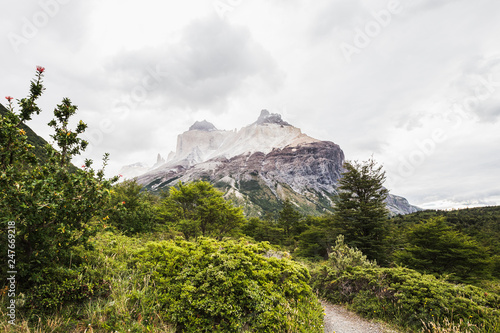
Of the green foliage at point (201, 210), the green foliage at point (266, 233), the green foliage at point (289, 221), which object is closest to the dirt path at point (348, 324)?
the green foliage at point (201, 210)

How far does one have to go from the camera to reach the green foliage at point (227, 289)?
151 inches

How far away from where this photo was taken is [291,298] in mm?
4734

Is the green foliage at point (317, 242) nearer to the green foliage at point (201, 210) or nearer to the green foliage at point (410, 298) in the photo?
the green foliage at point (201, 210)

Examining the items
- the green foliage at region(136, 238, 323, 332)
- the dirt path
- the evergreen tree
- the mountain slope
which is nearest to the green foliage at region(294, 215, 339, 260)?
the evergreen tree

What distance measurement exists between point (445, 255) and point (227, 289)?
577 inches

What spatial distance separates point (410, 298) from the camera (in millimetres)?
6414

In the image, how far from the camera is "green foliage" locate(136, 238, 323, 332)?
383 centimetres

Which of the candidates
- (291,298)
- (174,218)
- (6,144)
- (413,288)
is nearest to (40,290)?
(6,144)

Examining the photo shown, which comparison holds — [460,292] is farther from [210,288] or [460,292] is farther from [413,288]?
[210,288]

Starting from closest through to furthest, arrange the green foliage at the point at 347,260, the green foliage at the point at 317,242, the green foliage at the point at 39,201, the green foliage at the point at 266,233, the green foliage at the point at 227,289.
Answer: the green foliage at the point at 39,201
the green foliage at the point at 227,289
the green foliage at the point at 347,260
the green foliage at the point at 317,242
the green foliage at the point at 266,233

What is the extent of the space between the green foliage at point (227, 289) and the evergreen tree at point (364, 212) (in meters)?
12.9

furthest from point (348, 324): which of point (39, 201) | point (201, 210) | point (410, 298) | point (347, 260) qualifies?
point (201, 210)

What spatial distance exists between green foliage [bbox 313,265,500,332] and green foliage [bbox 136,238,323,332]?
11.0 feet

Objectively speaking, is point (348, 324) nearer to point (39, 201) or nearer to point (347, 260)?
point (347, 260)
